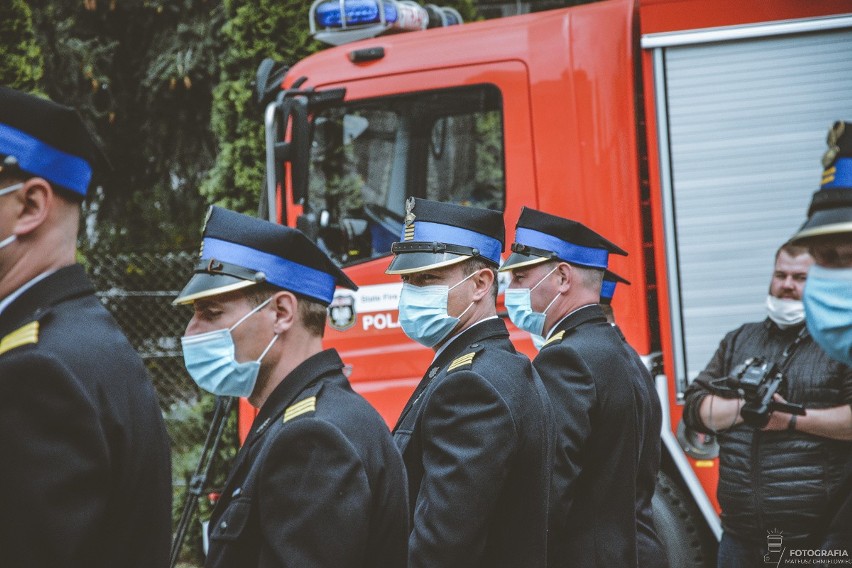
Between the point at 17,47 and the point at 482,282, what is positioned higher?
the point at 17,47

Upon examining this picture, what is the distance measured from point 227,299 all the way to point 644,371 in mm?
1977

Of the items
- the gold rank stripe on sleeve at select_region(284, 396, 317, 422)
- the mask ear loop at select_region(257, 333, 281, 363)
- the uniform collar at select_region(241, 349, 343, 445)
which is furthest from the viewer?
the mask ear loop at select_region(257, 333, 281, 363)

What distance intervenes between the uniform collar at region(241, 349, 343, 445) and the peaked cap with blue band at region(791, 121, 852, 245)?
1126 millimetres

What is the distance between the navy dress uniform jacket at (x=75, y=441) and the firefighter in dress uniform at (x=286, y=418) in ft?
0.84

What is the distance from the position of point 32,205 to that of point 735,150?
12.5 feet

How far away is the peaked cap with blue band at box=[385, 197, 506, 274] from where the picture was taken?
10.8 ft

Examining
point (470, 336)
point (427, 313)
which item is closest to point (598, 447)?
point (470, 336)

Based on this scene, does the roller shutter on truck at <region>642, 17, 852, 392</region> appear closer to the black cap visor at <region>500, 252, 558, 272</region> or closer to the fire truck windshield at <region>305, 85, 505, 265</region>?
the fire truck windshield at <region>305, 85, 505, 265</region>

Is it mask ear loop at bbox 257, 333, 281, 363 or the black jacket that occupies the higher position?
mask ear loop at bbox 257, 333, 281, 363

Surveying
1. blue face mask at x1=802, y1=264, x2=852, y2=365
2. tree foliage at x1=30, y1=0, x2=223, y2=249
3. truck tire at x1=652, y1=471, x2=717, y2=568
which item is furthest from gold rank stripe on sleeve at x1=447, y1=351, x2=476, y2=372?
tree foliage at x1=30, y1=0, x2=223, y2=249

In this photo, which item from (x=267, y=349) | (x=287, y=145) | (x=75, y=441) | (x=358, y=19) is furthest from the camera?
(x=358, y=19)

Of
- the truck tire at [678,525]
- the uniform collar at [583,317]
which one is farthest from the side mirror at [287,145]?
the truck tire at [678,525]

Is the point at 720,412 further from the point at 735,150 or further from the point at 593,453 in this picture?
the point at 735,150

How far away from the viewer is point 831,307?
234 cm
